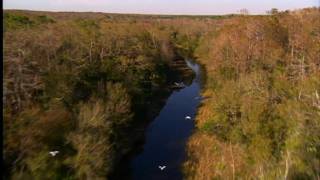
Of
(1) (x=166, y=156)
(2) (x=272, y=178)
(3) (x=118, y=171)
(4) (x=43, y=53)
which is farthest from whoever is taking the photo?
(4) (x=43, y=53)

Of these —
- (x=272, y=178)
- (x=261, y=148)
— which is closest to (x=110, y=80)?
(x=261, y=148)

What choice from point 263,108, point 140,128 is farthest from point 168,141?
point 263,108

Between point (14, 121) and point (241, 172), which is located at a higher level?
point (14, 121)

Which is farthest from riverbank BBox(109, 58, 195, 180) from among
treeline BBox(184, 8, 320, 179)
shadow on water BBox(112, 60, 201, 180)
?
treeline BBox(184, 8, 320, 179)

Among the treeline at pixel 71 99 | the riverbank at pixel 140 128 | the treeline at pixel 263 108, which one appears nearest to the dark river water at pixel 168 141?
the riverbank at pixel 140 128

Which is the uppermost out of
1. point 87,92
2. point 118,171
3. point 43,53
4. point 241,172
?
point 43,53

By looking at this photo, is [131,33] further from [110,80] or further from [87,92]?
[87,92]

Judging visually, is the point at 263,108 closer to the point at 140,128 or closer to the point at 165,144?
the point at 165,144
